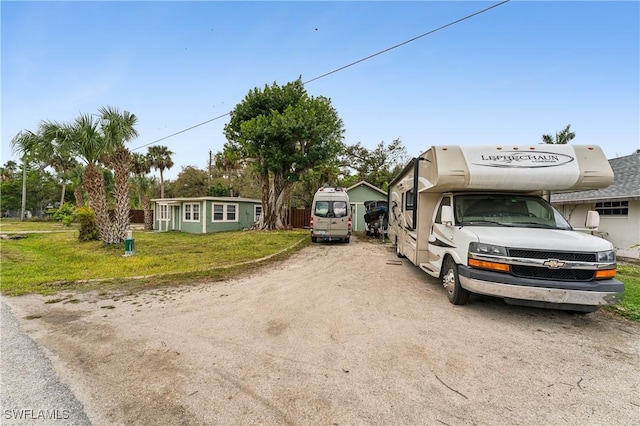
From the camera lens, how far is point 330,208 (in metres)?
13.7

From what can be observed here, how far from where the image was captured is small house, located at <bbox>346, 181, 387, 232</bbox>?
22.9m

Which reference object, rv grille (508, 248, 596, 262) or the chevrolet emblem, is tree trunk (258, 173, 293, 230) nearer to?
rv grille (508, 248, 596, 262)

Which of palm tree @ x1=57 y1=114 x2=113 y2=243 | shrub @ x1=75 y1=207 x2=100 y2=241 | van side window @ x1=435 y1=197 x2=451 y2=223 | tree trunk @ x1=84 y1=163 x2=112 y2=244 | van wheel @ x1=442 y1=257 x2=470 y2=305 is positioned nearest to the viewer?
van wheel @ x1=442 y1=257 x2=470 y2=305

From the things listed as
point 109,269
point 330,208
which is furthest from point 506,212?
point 109,269

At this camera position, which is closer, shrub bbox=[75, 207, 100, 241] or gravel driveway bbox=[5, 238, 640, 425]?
gravel driveway bbox=[5, 238, 640, 425]

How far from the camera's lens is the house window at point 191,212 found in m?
21.9

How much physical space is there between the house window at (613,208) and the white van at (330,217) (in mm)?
10910

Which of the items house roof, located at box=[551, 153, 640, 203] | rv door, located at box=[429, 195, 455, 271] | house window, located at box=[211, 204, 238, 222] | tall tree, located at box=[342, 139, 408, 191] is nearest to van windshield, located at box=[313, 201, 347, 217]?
rv door, located at box=[429, 195, 455, 271]

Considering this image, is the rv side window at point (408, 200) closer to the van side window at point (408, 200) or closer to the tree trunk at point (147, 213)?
the van side window at point (408, 200)

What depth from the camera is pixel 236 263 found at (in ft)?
27.9

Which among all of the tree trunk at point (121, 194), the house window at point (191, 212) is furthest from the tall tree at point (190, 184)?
the tree trunk at point (121, 194)

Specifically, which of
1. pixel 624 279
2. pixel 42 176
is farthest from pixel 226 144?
pixel 42 176

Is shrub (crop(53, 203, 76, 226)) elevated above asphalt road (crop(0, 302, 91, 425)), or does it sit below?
above

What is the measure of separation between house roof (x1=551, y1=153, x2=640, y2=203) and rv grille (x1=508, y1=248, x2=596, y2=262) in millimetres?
8906
